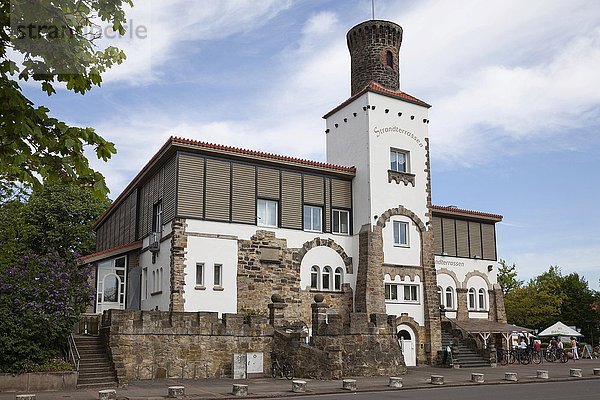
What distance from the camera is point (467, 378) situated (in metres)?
22.8

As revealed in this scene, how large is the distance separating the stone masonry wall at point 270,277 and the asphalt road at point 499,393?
736 cm

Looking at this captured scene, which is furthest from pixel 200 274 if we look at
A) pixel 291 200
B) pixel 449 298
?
pixel 449 298

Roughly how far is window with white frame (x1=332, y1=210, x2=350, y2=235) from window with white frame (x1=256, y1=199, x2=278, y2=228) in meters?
3.26

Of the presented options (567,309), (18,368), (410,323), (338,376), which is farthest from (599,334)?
(18,368)

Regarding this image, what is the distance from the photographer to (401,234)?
30.0 m

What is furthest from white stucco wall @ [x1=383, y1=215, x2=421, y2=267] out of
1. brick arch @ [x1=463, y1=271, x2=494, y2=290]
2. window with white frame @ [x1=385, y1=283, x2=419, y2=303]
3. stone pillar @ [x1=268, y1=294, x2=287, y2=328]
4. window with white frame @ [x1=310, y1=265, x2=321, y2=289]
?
stone pillar @ [x1=268, y1=294, x2=287, y2=328]

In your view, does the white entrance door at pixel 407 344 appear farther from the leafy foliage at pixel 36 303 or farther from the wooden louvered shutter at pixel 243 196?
the leafy foliage at pixel 36 303

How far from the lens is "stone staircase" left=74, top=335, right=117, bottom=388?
1834cm

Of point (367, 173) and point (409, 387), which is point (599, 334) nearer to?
point (367, 173)

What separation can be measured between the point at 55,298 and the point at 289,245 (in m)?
11.4

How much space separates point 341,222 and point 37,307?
50.3 feet

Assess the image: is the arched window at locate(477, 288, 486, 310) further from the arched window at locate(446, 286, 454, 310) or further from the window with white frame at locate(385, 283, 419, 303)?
the window with white frame at locate(385, 283, 419, 303)

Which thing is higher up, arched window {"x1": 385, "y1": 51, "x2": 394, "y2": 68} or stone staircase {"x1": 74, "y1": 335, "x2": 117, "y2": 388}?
arched window {"x1": 385, "y1": 51, "x2": 394, "y2": 68}

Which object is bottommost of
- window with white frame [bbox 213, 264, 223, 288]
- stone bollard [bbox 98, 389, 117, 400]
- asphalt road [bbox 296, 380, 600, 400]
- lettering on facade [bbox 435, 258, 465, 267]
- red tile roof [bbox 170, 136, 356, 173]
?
asphalt road [bbox 296, 380, 600, 400]
